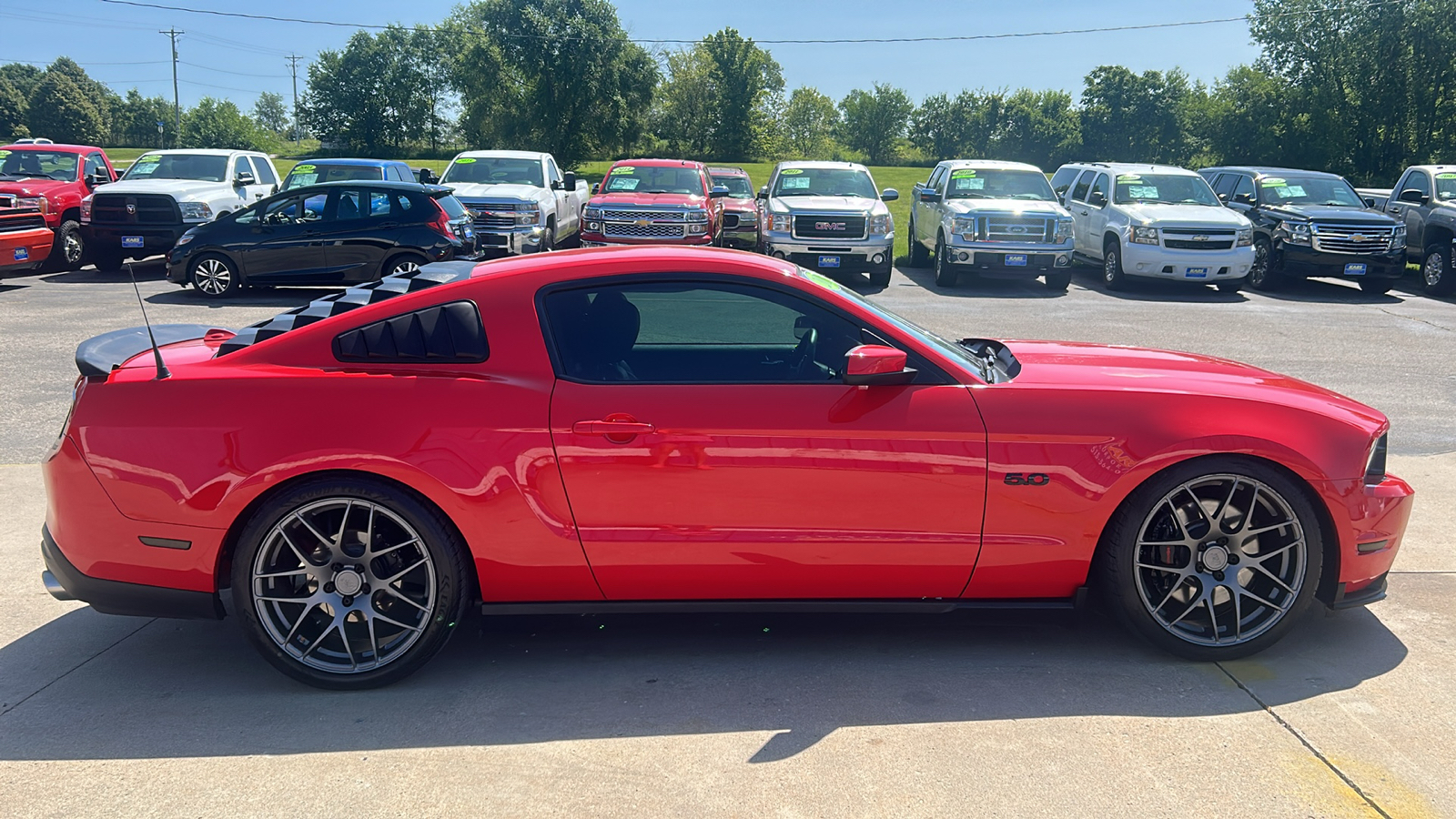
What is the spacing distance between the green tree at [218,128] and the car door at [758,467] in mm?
119549

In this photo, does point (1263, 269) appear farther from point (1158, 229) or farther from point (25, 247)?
point (25, 247)

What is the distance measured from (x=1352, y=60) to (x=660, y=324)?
41.2m

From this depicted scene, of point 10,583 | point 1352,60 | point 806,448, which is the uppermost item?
point 1352,60

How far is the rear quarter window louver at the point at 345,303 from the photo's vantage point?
4.02 meters

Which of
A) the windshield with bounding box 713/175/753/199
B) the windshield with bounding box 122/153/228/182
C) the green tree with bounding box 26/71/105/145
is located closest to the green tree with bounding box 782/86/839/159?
the green tree with bounding box 26/71/105/145

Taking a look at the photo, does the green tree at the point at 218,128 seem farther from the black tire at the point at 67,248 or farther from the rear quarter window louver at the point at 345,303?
the rear quarter window louver at the point at 345,303

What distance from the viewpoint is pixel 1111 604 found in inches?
156

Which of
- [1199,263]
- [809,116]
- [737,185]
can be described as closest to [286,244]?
[737,185]

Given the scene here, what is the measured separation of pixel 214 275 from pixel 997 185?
12.3 meters

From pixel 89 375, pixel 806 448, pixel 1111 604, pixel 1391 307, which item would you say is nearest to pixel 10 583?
pixel 89 375

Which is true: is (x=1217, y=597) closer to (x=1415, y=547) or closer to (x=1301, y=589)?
(x=1301, y=589)

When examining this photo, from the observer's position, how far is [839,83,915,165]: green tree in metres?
107

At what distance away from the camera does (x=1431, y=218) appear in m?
18.1

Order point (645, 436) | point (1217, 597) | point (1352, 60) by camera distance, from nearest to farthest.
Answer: point (645, 436)
point (1217, 597)
point (1352, 60)
